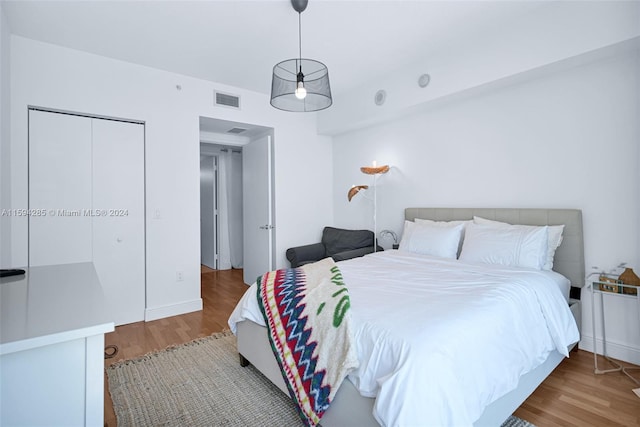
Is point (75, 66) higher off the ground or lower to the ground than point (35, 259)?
higher

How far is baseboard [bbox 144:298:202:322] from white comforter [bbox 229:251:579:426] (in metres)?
1.55

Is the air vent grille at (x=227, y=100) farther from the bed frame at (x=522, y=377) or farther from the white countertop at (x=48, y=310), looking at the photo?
the white countertop at (x=48, y=310)

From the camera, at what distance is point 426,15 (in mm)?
2516

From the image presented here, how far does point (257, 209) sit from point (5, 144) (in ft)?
8.39

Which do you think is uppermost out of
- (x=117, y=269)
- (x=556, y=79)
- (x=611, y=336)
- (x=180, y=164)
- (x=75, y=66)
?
(x=75, y=66)

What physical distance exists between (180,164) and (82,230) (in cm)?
115

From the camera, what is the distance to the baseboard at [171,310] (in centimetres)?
341

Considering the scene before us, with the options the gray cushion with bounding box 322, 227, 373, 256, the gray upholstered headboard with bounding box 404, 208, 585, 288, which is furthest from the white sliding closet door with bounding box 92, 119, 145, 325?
the gray upholstered headboard with bounding box 404, 208, 585, 288

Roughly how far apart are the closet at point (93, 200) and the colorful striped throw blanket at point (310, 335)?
2.00 meters

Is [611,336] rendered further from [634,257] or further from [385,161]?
[385,161]

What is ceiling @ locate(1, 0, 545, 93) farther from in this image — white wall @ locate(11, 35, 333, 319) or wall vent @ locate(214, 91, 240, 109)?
wall vent @ locate(214, 91, 240, 109)

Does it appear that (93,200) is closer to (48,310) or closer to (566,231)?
(48,310)

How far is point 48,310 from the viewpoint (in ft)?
3.29

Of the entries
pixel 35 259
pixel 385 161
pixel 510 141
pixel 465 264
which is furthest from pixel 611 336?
pixel 35 259
